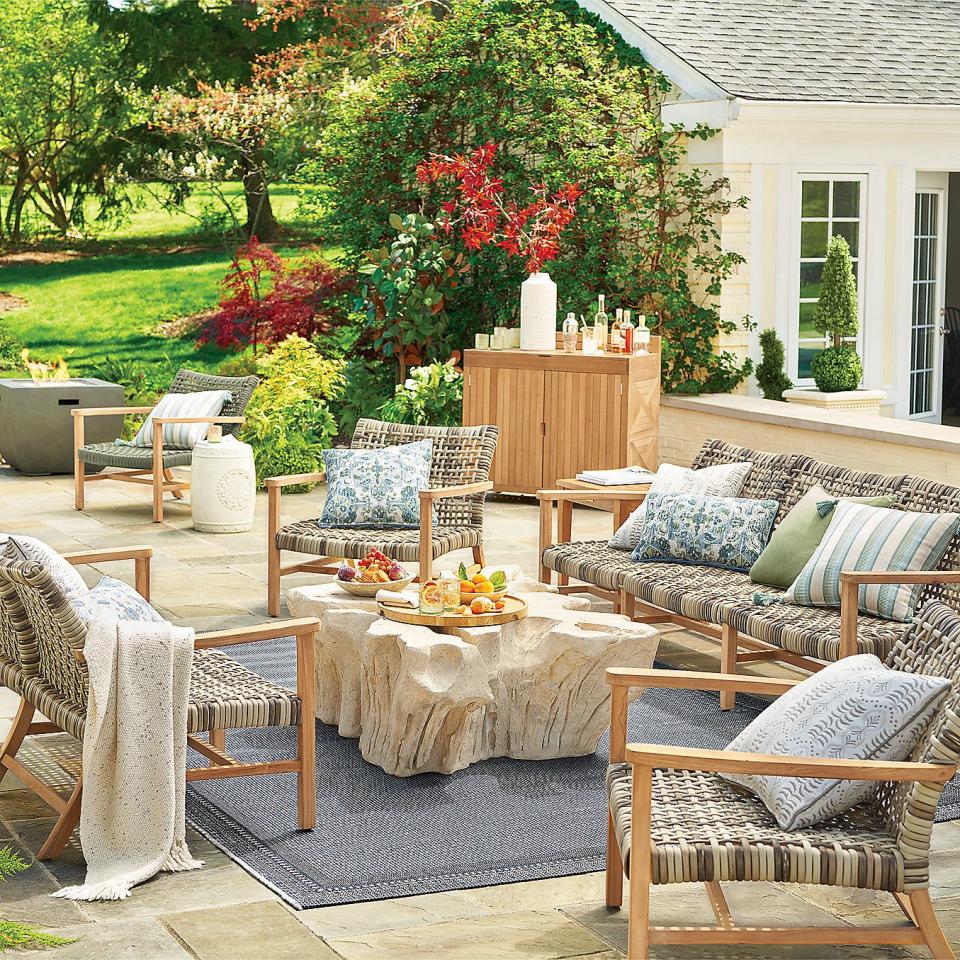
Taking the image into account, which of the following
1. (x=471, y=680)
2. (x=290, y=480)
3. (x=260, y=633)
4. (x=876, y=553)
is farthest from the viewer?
(x=290, y=480)

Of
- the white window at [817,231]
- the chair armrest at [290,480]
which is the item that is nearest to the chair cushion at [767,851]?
the chair armrest at [290,480]

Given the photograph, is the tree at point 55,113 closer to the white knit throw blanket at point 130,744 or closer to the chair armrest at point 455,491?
the chair armrest at point 455,491

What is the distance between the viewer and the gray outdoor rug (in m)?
4.14

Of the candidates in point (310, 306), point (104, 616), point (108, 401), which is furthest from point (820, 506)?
point (310, 306)

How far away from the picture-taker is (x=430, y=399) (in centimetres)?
1109

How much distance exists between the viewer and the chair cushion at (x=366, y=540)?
6.77 metres

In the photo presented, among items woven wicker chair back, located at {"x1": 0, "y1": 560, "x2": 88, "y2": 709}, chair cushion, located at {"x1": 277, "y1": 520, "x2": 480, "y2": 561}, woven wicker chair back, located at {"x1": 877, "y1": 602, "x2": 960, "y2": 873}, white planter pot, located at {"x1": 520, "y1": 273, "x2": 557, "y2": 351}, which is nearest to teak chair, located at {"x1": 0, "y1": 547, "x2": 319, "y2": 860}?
woven wicker chair back, located at {"x1": 0, "y1": 560, "x2": 88, "y2": 709}

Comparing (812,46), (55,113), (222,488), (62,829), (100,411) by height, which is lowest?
(62,829)

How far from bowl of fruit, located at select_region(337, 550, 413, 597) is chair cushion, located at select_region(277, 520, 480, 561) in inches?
45.5

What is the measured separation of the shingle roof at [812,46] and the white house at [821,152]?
0.7 inches

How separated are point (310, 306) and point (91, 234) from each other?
4360 mm

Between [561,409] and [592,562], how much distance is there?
12.7 feet

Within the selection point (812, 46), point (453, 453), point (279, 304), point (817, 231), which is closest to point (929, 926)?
point (453, 453)

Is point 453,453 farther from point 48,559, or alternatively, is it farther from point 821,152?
point 821,152
